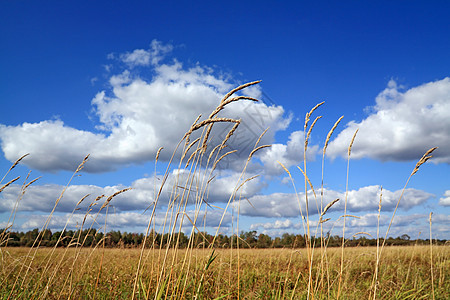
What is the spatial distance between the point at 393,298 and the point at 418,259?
7.81m

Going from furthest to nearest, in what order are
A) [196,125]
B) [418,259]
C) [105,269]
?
1. [418,259]
2. [105,269]
3. [196,125]

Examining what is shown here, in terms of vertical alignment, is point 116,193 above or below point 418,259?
above

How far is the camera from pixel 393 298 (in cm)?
468

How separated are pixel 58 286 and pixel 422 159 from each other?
15.9 ft

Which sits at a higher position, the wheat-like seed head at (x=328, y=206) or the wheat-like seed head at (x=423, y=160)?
the wheat-like seed head at (x=423, y=160)

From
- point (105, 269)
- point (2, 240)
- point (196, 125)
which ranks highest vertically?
point (196, 125)

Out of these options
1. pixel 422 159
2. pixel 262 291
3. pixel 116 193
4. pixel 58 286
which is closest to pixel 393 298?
pixel 262 291

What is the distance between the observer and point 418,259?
11.0 metres

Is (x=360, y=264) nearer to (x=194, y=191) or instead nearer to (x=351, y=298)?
(x=351, y=298)

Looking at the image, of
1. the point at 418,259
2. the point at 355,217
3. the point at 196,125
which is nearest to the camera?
the point at 196,125

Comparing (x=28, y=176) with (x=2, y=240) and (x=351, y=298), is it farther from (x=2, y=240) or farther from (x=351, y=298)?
(x=351, y=298)

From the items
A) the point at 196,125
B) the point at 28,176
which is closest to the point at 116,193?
the point at 196,125

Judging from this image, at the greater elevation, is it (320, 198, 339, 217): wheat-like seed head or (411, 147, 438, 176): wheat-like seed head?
(411, 147, 438, 176): wheat-like seed head

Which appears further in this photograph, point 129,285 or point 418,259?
point 418,259
